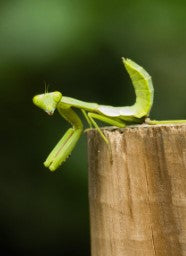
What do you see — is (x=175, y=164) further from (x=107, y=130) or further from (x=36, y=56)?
(x=36, y=56)

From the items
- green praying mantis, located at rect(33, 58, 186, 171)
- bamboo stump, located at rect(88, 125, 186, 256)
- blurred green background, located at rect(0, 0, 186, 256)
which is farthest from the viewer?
blurred green background, located at rect(0, 0, 186, 256)

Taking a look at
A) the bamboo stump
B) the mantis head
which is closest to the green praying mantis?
the mantis head

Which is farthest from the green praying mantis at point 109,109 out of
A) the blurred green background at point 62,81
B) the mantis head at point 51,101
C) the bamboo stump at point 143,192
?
the blurred green background at point 62,81

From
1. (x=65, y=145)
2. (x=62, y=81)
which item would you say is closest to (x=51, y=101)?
(x=65, y=145)

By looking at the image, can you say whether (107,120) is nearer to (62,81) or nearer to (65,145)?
(65,145)

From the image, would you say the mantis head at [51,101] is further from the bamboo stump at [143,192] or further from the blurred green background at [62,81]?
the blurred green background at [62,81]

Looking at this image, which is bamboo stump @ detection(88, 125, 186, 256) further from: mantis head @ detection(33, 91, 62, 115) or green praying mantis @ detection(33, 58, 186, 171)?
mantis head @ detection(33, 91, 62, 115)

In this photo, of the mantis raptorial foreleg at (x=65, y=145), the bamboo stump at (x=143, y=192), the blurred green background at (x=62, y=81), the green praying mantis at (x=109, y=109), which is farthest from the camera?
the blurred green background at (x=62, y=81)
